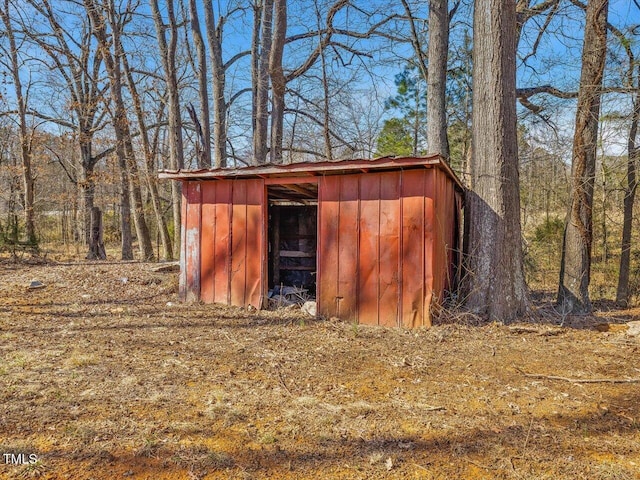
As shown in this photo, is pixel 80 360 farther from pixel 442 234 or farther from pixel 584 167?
pixel 584 167

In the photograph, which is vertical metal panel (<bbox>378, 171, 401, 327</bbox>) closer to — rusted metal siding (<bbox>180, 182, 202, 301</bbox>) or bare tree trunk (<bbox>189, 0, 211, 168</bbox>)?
rusted metal siding (<bbox>180, 182, 202, 301</bbox>)

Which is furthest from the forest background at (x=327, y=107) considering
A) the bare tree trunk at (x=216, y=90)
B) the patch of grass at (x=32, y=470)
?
the patch of grass at (x=32, y=470)

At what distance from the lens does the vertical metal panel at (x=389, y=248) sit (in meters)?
5.16

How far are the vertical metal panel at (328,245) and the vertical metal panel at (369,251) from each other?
35 cm

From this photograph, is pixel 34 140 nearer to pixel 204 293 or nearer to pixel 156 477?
pixel 204 293

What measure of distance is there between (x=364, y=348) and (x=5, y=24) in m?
13.7

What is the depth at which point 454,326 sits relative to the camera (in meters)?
4.98

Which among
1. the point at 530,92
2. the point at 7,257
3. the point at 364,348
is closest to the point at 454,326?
the point at 364,348

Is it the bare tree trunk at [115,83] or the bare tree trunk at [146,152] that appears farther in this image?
the bare tree trunk at [146,152]

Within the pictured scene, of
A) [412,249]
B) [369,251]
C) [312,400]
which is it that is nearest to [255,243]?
[369,251]

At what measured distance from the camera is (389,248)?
205 inches

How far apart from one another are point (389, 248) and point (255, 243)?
6.76 feet

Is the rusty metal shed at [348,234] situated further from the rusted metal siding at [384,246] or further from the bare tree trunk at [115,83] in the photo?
the bare tree trunk at [115,83]

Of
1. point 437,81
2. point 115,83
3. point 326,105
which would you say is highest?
point 115,83
